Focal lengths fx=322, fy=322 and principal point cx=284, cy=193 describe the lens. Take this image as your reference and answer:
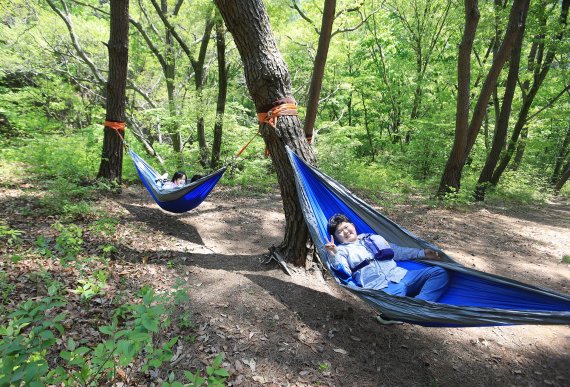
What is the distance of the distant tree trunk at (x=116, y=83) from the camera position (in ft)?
13.3

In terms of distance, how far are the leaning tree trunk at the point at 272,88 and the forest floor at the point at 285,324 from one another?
13.7 inches

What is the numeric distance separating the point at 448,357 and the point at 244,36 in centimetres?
257

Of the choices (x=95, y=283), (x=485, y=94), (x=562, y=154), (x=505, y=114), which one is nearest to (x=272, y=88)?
(x=95, y=283)

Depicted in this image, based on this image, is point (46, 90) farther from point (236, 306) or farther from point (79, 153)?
point (236, 306)

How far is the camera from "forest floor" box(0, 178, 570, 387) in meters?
1.82

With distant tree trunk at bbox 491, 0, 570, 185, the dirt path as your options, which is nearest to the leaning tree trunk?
the dirt path

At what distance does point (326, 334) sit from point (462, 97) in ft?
15.7

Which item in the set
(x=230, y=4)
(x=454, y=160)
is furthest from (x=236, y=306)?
(x=454, y=160)

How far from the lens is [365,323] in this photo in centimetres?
222

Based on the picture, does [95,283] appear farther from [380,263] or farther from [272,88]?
[380,263]

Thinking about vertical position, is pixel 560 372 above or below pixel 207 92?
below

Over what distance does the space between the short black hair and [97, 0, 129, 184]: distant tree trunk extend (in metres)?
3.27

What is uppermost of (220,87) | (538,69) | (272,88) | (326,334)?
(538,69)

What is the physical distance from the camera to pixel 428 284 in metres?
2.16
